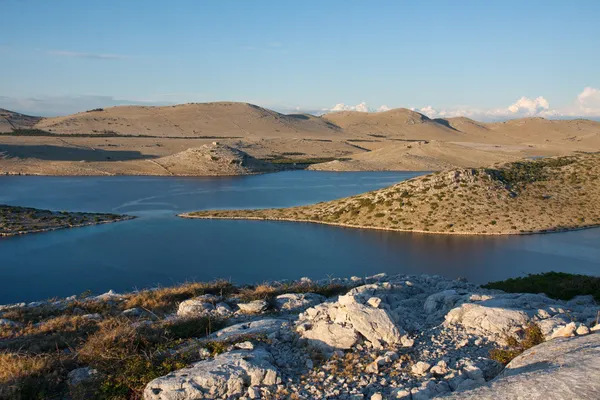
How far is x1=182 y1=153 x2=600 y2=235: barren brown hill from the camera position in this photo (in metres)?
39.0

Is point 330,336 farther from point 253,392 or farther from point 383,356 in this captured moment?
point 253,392

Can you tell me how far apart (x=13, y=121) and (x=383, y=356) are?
188m

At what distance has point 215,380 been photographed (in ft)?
24.8

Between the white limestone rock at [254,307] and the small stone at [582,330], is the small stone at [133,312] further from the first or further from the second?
the small stone at [582,330]

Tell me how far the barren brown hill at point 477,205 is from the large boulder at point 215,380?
3274 cm

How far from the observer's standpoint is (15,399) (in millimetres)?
7562

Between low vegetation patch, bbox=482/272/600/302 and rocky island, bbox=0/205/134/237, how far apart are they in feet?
117

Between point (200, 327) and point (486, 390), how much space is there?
6334mm

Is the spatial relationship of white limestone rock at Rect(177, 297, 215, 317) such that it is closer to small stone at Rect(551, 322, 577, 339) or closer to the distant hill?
small stone at Rect(551, 322, 577, 339)

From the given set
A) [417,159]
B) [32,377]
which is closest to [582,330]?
[32,377]

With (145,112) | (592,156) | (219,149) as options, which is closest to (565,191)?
(592,156)

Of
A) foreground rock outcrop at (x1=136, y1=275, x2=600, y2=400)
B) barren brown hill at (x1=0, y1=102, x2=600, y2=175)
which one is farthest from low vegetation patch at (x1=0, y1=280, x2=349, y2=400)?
barren brown hill at (x1=0, y1=102, x2=600, y2=175)

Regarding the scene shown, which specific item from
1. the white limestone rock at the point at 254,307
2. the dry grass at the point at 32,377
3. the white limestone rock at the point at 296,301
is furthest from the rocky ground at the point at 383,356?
the white limestone rock at the point at 296,301

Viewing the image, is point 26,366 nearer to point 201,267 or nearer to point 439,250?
point 201,267
